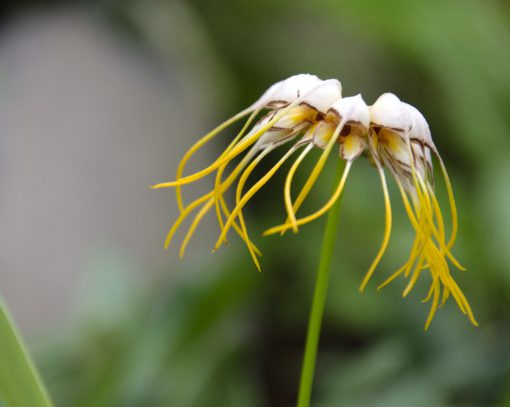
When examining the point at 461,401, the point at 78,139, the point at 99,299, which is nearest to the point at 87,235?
the point at 78,139

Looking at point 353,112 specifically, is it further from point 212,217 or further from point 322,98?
point 212,217

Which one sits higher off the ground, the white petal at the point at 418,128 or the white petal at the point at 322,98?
the white petal at the point at 322,98

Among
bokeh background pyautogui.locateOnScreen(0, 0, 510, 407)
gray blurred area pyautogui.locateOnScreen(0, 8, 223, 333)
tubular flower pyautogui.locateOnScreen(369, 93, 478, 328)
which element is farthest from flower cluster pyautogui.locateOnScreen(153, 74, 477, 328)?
gray blurred area pyautogui.locateOnScreen(0, 8, 223, 333)

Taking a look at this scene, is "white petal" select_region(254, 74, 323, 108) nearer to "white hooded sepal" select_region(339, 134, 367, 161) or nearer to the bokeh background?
"white hooded sepal" select_region(339, 134, 367, 161)

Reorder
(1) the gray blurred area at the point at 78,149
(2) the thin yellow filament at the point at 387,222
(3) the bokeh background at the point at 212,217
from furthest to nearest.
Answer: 1. (1) the gray blurred area at the point at 78,149
2. (3) the bokeh background at the point at 212,217
3. (2) the thin yellow filament at the point at 387,222

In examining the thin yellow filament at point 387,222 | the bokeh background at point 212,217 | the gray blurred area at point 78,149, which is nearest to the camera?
the thin yellow filament at point 387,222

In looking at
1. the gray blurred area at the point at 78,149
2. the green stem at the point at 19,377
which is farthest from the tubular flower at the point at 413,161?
the gray blurred area at the point at 78,149

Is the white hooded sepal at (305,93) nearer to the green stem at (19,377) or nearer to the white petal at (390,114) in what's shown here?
the white petal at (390,114)
